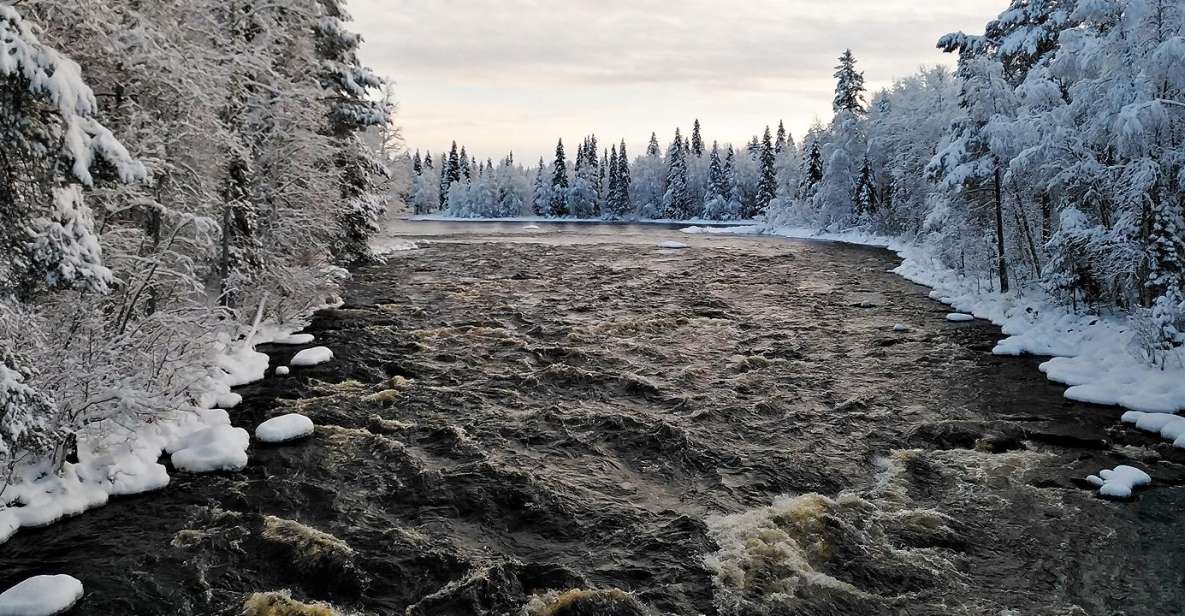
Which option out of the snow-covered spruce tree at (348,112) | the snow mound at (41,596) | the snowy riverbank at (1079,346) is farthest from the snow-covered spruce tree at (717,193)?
the snow mound at (41,596)

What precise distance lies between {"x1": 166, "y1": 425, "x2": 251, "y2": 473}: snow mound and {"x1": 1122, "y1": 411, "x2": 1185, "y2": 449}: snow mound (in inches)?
545

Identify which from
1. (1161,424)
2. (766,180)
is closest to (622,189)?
(766,180)

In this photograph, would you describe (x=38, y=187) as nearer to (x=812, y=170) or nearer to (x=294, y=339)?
(x=294, y=339)

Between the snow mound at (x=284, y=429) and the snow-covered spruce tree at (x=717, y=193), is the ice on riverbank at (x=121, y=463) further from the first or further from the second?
the snow-covered spruce tree at (x=717, y=193)

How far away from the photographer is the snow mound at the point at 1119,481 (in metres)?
9.05

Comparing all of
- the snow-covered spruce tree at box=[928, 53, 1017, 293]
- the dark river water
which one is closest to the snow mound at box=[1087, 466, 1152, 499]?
the dark river water

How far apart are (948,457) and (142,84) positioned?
1275 cm

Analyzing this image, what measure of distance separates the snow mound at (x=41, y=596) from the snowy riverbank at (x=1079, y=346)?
605 inches

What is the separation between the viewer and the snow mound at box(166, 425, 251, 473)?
9.62 metres

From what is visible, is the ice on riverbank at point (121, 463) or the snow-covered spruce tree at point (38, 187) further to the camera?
the ice on riverbank at point (121, 463)

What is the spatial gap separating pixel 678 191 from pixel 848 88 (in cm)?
5191

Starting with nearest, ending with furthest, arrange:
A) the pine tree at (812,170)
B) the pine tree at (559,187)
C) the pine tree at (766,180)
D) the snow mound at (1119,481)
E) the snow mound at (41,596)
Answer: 1. the snow mound at (41,596)
2. the snow mound at (1119,481)
3. the pine tree at (812,170)
4. the pine tree at (766,180)
5. the pine tree at (559,187)

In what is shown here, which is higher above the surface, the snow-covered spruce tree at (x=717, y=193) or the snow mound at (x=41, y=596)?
the snow-covered spruce tree at (x=717, y=193)

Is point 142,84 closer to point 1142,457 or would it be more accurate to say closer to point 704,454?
point 704,454
